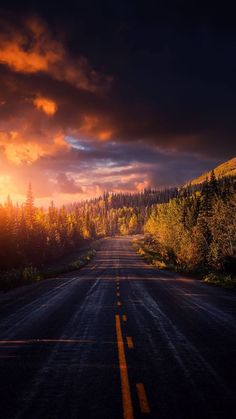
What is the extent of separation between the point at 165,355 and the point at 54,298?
390 inches

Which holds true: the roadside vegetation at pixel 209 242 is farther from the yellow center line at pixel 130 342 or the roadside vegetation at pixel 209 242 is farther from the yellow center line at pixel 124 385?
the yellow center line at pixel 124 385

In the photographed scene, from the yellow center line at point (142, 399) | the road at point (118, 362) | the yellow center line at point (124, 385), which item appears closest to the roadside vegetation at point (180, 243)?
the road at point (118, 362)

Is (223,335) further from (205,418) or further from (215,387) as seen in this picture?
(205,418)

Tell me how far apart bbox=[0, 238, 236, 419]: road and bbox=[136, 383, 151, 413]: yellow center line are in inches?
0.6

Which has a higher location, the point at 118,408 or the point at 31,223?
the point at 31,223

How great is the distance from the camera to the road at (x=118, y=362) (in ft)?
16.8

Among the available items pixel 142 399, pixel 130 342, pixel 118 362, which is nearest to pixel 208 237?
pixel 130 342

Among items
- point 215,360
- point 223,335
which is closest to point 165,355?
point 215,360

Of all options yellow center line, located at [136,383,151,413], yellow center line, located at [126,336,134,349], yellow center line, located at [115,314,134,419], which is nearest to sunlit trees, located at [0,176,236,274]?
yellow center line, located at [126,336,134,349]

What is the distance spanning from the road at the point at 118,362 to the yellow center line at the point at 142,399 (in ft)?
0.05

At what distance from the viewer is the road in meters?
5.13

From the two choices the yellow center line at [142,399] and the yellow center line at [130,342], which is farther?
the yellow center line at [130,342]

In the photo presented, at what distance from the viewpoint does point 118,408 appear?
5047 mm

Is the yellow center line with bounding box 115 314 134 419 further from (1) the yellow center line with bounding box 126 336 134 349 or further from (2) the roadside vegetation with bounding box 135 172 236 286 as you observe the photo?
(2) the roadside vegetation with bounding box 135 172 236 286
